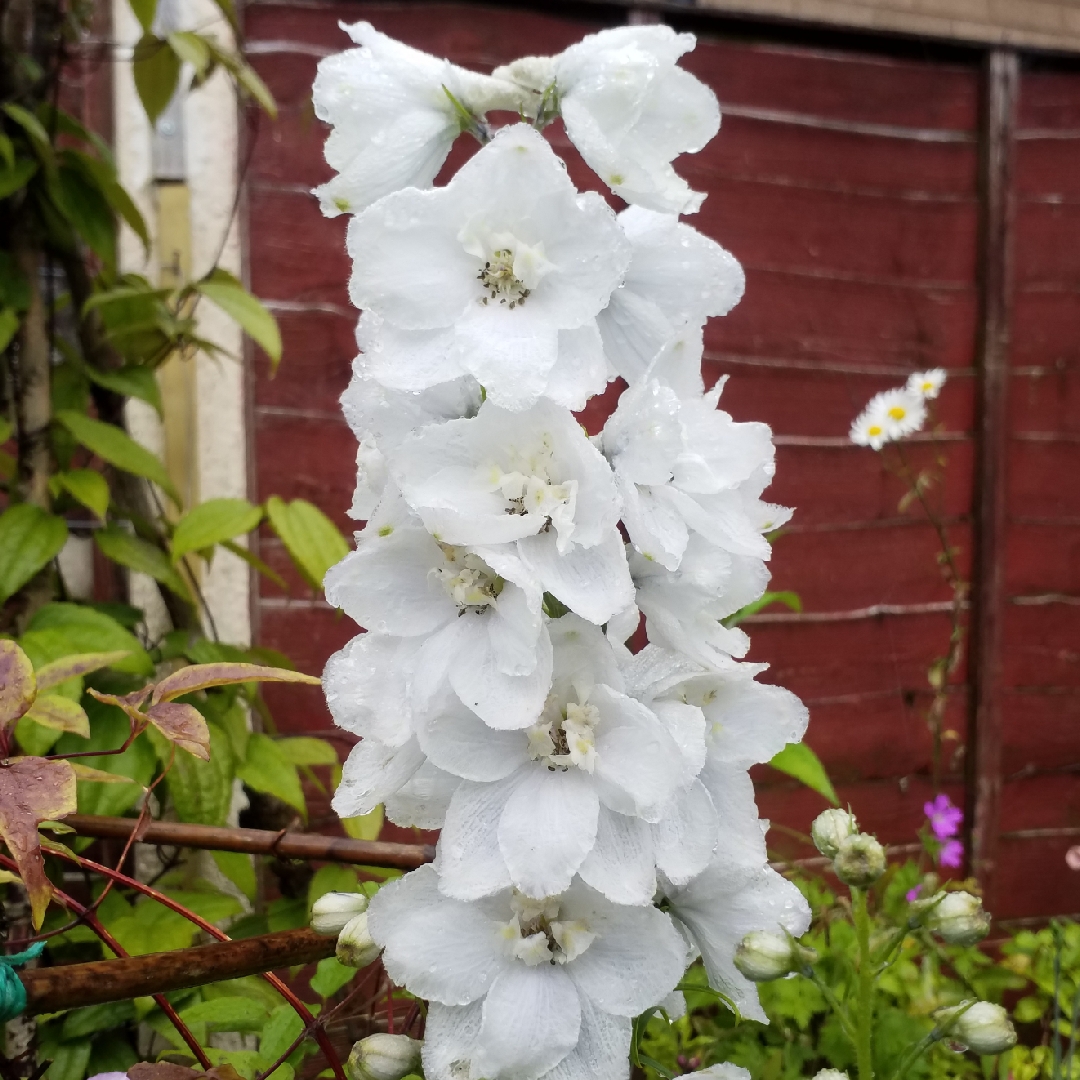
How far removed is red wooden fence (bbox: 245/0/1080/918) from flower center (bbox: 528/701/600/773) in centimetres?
117

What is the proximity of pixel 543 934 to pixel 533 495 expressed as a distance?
0.21 meters

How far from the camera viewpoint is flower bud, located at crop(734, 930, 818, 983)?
0.47 metres

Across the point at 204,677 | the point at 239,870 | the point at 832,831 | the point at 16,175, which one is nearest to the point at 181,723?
the point at 204,677

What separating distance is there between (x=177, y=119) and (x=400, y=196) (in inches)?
48.6

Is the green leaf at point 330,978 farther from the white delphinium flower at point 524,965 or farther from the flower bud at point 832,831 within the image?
the flower bud at point 832,831

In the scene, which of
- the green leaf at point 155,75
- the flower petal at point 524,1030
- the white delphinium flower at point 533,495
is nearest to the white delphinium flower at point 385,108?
the white delphinium flower at point 533,495

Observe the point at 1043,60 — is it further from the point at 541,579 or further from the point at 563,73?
the point at 541,579

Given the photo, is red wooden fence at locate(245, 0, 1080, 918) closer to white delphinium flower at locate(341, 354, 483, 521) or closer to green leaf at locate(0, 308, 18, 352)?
green leaf at locate(0, 308, 18, 352)

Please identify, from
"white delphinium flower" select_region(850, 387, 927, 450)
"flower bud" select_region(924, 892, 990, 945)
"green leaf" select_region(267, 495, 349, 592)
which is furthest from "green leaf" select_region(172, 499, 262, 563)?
"white delphinium flower" select_region(850, 387, 927, 450)

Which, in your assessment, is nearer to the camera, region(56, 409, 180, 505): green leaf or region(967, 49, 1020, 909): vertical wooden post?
region(56, 409, 180, 505): green leaf

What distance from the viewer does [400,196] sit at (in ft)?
1.41

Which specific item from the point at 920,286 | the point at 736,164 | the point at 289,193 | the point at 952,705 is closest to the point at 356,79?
the point at 289,193

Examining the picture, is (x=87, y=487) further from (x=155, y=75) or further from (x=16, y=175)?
(x=155, y=75)

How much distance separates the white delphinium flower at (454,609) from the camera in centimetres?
42
